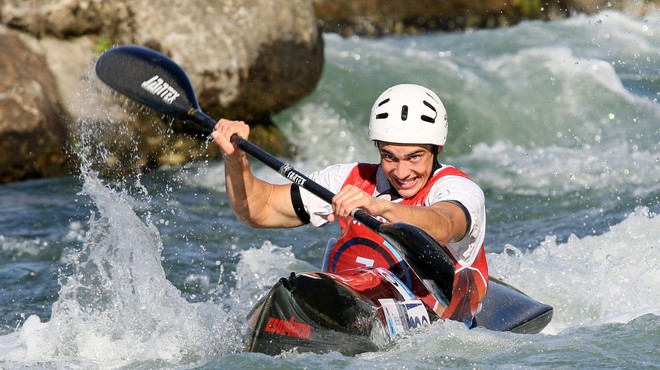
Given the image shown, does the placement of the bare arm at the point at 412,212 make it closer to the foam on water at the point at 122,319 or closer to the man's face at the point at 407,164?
the man's face at the point at 407,164

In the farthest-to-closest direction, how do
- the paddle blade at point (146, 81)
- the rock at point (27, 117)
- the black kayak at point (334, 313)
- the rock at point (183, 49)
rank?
the rock at point (183, 49) < the rock at point (27, 117) < the paddle blade at point (146, 81) < the black kayak at point (334, 313)

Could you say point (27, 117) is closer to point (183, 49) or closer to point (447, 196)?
point (183, 49)

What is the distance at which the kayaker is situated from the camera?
5.17 m

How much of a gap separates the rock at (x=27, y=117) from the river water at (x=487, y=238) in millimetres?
303

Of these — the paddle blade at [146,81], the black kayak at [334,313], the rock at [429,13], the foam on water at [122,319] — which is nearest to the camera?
the black kayak at [334,313]

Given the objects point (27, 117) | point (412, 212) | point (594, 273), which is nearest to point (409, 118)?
point (412, 212)

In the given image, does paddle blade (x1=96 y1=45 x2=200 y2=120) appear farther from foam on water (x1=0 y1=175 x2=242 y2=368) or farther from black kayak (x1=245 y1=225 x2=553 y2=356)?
black kayak (x1=245 y1=225 x2=553 y2=356)

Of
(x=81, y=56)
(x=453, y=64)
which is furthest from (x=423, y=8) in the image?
(x=81, y=56)

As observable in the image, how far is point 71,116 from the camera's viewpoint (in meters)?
10.2

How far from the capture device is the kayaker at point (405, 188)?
5.17 metres

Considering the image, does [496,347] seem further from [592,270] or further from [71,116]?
[71,116]

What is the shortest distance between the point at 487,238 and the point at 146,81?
3683 mm

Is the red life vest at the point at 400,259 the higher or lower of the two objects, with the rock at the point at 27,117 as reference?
lower

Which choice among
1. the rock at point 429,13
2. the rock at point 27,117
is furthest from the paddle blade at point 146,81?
the rock at point 429,13
